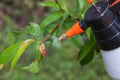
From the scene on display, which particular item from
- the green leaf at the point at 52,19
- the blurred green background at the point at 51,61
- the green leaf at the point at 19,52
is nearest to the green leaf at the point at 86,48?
the green leaf at the point at 52,19

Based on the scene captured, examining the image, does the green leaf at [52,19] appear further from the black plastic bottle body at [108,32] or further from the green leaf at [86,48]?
the black plastic bottle body at [108,32]

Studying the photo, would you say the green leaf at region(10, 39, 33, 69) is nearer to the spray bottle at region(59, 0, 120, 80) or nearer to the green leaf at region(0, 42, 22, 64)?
the green leaf at region(0, 42, 22, 64)

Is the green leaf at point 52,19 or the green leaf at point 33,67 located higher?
the green leaf at point 33,67

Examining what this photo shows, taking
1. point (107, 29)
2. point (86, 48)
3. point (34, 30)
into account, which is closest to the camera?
point (107, 29)

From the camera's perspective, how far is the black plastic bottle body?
2.36ft

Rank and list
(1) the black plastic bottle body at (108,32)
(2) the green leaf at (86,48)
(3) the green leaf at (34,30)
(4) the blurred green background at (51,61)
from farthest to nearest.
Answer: (4) the blurred green background at (51,61) < (2) the green leaf at (86,48) < (3) the green leaf at (34,30) < (1) the black plastic bottle body at (108,32)

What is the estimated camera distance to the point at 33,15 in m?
3.22

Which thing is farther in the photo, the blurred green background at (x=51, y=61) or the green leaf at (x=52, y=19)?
the blurred green background at (x=51, y=61)

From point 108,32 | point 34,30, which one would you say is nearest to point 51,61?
point 34,30

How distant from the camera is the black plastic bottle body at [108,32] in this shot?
0.72m

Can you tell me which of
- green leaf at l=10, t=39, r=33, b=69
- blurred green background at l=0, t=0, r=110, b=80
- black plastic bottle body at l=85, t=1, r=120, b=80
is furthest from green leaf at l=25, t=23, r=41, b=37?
blurred green background at l=0, t=0, r=110, b=80

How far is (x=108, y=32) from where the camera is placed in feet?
2.41

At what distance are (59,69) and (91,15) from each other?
76.6 inches

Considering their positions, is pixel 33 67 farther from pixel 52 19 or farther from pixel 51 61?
pixel 51 61
